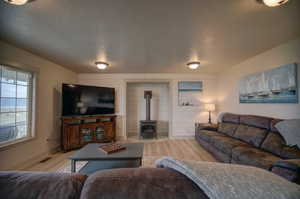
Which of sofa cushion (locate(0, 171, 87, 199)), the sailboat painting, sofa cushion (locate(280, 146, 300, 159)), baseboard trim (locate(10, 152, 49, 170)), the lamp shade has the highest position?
the sailboat painting

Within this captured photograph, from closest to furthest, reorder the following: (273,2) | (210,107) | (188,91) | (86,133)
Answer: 1. (273,2)
2. (86,133)
3. (210,107)
4. (188,91)

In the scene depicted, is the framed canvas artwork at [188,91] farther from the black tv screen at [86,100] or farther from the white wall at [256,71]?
the black tv screen at [86,100]

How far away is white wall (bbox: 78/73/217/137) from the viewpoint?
15.5 feet

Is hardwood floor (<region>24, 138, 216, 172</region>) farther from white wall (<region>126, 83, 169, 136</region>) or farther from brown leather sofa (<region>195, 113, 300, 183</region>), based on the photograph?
white wall (<region>126, 83, 169, 136</region>)

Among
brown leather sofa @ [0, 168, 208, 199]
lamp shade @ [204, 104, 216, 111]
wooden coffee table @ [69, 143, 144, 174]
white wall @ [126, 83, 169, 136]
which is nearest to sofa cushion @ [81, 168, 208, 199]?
brown leather sofa @ [0, 168, 208, 199]

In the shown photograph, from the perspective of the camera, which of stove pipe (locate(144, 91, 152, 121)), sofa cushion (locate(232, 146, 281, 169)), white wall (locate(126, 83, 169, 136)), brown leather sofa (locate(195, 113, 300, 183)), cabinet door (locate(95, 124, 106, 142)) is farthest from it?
white wall (locate(126, 83, 169, 136))

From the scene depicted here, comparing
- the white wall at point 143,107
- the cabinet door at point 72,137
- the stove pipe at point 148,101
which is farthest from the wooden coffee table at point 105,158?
the white wall at point 143,107

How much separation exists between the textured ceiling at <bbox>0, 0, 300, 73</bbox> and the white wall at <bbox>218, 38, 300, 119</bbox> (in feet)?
0.68

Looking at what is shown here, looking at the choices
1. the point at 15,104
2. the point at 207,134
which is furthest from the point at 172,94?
the point at 15,104

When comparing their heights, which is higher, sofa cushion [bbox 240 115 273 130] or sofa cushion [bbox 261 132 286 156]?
sofa cushion [bbox 240 115 273 130]

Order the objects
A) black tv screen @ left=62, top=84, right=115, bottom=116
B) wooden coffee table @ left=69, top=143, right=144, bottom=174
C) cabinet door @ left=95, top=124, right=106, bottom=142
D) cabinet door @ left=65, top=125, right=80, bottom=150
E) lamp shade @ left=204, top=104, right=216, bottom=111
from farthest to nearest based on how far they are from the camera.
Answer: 1. lamp shade @ left=204, top=104, right=216, bottom=111
2. cabinet door @ left=95, top=124, right=106, bottom=142
3. black tv screen @ left=62, top=84, right=115, bottom=116
4. cabinet door @ left=65, top=125, right=80, bottom=150
5. wooden coffee table @ left=69, top=143, right=144, bottom=174

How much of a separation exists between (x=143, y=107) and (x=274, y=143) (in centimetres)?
420

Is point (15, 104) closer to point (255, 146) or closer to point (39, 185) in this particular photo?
point (39, 185)

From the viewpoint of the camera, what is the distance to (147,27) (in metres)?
1.88
